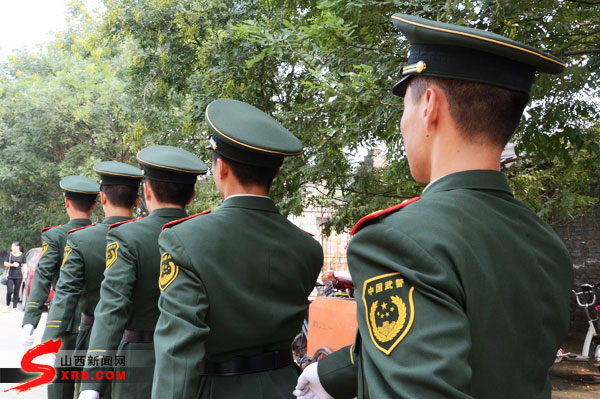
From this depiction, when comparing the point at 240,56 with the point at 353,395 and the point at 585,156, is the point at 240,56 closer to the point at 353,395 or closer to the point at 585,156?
the point at 585,156

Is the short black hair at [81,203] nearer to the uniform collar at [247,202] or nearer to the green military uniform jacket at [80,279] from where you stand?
the green military uniform jacket at [80,279]

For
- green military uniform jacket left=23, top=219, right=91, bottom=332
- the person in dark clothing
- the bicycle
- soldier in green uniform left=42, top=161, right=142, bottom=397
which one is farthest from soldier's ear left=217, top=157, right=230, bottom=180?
the person in dark clothing

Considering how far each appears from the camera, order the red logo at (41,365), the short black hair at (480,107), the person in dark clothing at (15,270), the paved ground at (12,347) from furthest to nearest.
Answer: the person in dark clothing at (15,270) → the paved ground at (12,347) → the red logo at (41,365) → the short black hair at (480,107)

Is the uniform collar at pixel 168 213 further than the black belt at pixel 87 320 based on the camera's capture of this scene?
No

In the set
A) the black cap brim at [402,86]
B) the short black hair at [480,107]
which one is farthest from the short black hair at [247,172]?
the short black hair at [480,107]

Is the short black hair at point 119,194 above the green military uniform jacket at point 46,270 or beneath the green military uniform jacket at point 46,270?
above

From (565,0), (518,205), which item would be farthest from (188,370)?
(565,0)

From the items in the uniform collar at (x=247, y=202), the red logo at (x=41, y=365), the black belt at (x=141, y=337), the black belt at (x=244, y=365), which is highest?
the uniform collar at (x=247, y=202)

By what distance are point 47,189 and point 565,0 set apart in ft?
60.6

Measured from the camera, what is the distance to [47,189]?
742 inches

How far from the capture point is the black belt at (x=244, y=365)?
7.57 ft

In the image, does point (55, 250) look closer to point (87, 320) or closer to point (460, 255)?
point (87, 320)

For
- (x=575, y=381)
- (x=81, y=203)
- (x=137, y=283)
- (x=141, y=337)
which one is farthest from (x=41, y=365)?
(x=575, y=381)

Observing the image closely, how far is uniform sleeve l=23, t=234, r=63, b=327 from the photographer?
4.72 metres
